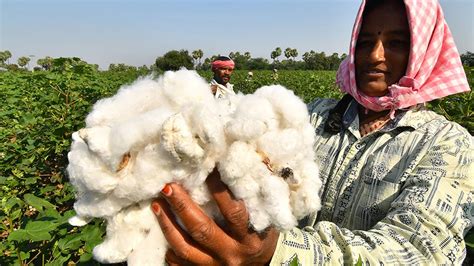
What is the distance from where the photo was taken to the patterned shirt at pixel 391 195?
109 centimetres

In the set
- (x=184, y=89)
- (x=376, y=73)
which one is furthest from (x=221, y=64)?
(x=184, y=89)

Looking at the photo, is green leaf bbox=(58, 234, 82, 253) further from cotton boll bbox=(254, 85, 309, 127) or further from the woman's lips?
the woman's lips

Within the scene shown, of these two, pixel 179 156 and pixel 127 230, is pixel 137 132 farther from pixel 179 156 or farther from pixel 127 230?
pixel 127 230

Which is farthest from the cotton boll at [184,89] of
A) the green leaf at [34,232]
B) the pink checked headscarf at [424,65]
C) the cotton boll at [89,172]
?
the pink checked headscarf at [424,65]

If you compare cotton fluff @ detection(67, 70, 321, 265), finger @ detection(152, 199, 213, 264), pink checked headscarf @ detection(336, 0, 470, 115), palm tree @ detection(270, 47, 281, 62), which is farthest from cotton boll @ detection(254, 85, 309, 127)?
palm tree @ detection(270, 47, 281, 62)

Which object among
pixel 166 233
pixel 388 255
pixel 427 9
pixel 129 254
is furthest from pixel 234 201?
pixel 427 9

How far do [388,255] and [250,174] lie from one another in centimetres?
46

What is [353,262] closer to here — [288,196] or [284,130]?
[288,196]

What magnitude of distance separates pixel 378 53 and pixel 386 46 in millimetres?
56

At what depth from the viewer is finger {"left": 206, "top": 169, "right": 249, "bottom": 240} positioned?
3.02 ft

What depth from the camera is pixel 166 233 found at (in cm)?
95

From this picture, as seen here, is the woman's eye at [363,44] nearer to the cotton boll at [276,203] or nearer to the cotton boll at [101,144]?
the cotton boll at [276,203]

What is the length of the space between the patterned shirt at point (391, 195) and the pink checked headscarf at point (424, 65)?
0.07 meters

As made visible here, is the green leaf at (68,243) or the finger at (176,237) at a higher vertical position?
the finger at (176,237)
